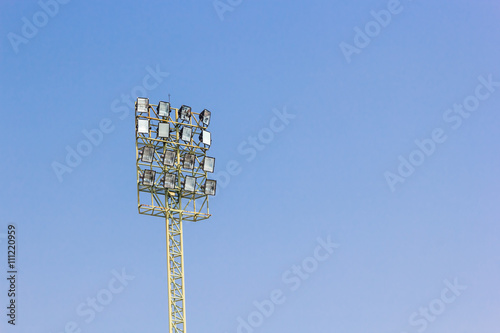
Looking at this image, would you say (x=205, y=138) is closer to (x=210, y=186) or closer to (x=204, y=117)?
(x=204, y=117)

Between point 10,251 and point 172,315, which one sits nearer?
point 10,251

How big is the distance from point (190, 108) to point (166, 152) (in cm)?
412

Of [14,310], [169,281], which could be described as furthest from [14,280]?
[169,281]

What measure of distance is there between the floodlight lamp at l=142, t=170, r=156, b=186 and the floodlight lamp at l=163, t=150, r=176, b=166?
1227 mm

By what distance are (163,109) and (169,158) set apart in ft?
11.2

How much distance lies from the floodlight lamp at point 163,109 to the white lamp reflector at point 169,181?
4.15 metres

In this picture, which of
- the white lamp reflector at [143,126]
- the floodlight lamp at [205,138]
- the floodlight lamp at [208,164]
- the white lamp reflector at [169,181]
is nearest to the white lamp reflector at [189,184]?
the white lamp reflector at [169,181]

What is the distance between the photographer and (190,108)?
7725 cm

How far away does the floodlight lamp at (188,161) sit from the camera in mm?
76188

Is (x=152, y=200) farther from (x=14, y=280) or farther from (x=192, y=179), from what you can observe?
(x=14, y=280)

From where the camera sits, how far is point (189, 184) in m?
75.9

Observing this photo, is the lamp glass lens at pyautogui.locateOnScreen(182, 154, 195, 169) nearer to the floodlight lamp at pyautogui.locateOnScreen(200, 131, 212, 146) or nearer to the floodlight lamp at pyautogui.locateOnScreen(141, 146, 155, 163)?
the floodlight lamp at pyautogui.locateOnScreen(200, 131, 212, 146)

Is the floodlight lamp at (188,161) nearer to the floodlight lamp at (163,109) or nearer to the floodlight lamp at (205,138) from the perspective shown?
the floodlight lamp at (205,138)

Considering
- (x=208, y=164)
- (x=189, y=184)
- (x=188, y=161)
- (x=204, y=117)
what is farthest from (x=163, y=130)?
(x=208, y=164)
